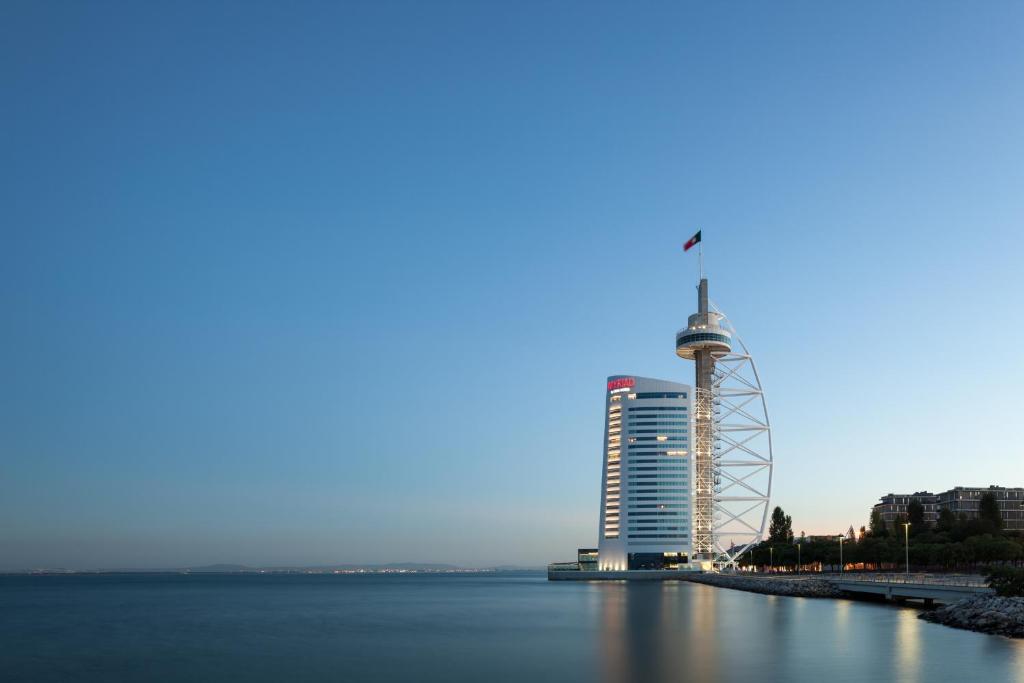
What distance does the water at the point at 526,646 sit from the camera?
47.4m

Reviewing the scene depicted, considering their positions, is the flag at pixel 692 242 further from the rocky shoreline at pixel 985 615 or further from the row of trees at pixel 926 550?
the rocky shoreline at pixel 985 615

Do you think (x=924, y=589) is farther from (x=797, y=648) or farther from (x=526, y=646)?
(x=526, y=646)

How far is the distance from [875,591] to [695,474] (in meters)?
102

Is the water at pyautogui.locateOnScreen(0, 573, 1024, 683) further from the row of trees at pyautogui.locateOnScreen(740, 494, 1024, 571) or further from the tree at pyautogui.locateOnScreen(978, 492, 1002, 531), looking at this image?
the tree at pyautogui.locateOnScreen(978, 492, 1002, 531)

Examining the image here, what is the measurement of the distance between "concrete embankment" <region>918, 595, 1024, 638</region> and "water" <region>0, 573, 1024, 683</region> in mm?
1746

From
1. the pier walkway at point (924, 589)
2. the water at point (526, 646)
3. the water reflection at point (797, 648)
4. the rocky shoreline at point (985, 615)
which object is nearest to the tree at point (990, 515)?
the pier walkway at point (924, 589)

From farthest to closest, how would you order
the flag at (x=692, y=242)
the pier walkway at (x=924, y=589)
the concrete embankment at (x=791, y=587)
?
the flag at (x=692, y=242) → the concrete embankment at (x=791, y=587) → the pier walkway at (x=924, y=589)

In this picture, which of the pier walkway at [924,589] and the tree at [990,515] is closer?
the pier walkway at [924,589]

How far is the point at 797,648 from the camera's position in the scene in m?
55.8

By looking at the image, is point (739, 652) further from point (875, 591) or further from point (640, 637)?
point (875, 591)

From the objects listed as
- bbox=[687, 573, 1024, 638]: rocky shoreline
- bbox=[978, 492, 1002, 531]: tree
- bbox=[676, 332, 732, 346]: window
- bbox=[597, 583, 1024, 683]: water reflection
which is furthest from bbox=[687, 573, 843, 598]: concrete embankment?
bbox=[978, 492, 1002, 531]: tree

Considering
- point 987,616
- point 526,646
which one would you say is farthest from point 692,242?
point 526,646

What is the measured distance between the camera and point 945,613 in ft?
225

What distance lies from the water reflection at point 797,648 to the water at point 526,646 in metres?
0.11
